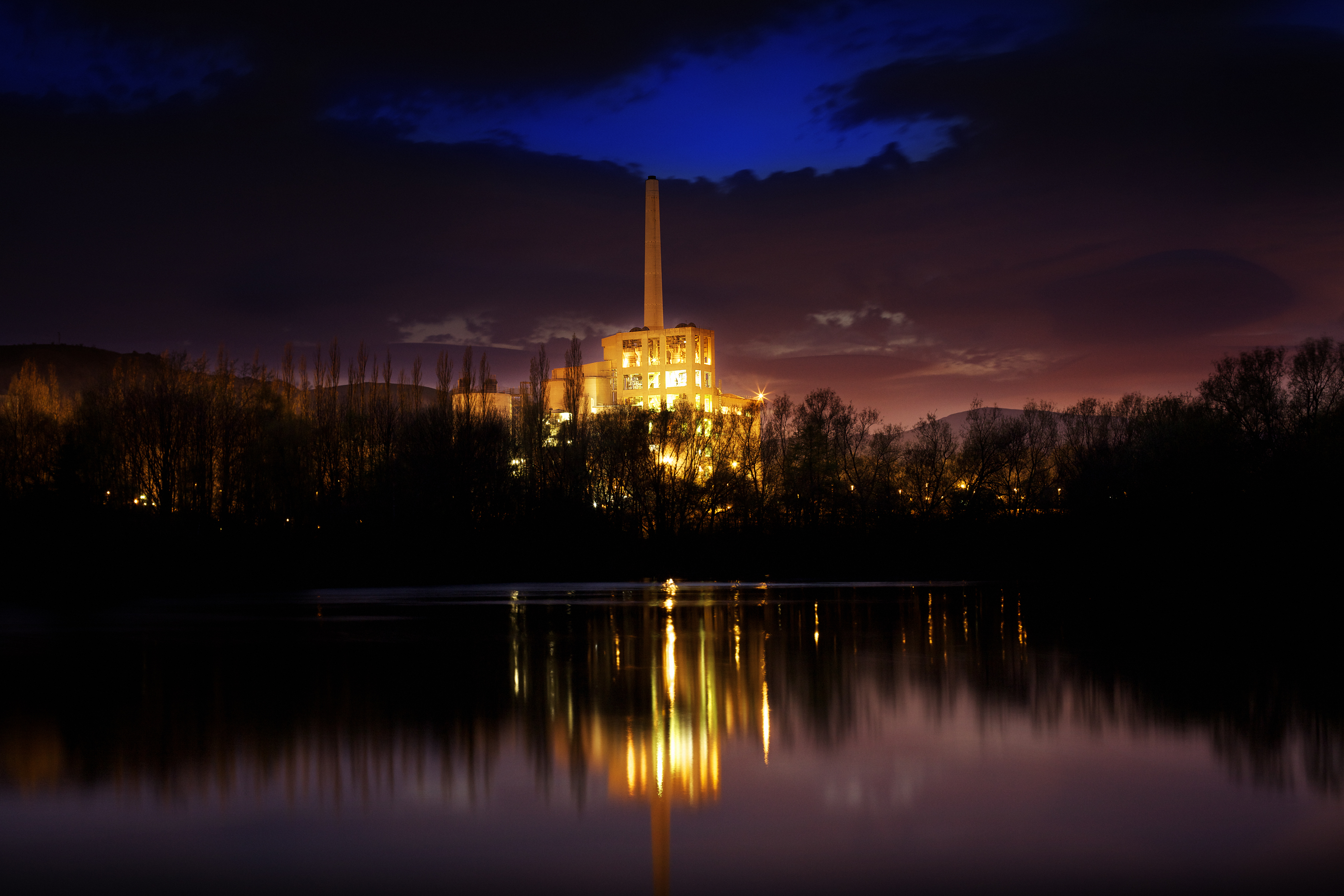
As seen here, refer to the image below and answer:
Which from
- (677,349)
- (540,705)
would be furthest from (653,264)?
(540,705)

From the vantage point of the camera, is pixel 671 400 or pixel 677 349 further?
pixel 677 349

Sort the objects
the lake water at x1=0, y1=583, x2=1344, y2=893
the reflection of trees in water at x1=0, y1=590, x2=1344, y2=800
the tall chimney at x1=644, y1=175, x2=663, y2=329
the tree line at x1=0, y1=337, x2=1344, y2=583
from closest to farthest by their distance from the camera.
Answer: the lake water at x1=0, y1=583, x2=1344, y2=893
the reflection of trees in water at x1=0, y1=590, x2=1344, y2=800
the tree line at x1=0, y1=337, x2=1344, y2=583
the tall chimney at x1=644, y1=175, x2=663, y2=329

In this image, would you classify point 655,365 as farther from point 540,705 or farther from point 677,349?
point 540,705

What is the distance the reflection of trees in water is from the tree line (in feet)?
112

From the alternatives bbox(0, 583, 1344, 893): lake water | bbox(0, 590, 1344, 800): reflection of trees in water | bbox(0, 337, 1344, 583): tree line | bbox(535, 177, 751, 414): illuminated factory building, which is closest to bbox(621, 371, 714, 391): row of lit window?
bbox(535, 177, 751, 414): illuminated factory building

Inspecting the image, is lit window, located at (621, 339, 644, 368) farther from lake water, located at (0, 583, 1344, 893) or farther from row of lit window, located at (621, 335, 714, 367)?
lake water, located at (0, 583, 1344, 893)

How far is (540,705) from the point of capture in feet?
41.2

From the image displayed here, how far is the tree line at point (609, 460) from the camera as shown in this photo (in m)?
53.5

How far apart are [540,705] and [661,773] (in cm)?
362

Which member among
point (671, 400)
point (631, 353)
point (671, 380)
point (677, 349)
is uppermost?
point (631, 353)

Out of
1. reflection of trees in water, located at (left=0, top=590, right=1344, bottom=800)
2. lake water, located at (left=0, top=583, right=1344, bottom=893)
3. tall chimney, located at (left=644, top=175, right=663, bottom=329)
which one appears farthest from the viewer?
tall chimney, located at (left=644, top=175, right=663, bottom=329)

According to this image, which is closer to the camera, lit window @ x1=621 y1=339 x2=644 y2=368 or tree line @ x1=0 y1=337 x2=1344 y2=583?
tree line @ x1=0 y1=337 x2=1344 y2=583

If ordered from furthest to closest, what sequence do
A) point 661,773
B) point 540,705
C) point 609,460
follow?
1. point 609,460
2. point 540,705
3. point 661,773

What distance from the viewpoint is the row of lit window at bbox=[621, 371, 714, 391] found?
149m
